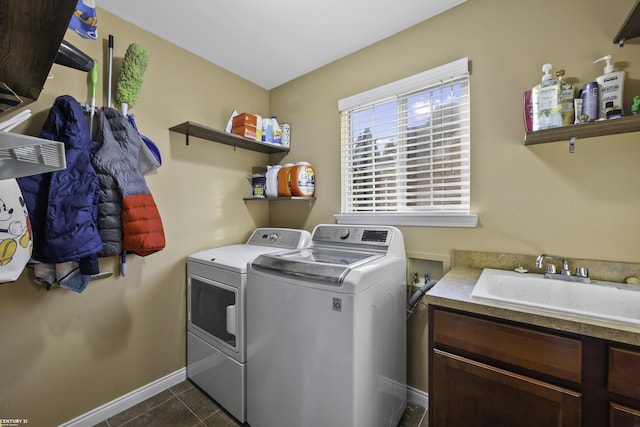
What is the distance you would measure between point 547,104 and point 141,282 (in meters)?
2.53

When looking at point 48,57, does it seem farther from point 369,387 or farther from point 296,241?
point 369,387

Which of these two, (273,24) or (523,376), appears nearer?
(523,376)

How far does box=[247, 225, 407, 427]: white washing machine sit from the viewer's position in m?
1.17

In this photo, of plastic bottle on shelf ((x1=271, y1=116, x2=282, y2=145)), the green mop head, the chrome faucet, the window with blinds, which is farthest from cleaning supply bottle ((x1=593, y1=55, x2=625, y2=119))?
the green mop head

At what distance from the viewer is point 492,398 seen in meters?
0.99

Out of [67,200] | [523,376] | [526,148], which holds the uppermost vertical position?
[526,148]

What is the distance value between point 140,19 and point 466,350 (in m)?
2.60

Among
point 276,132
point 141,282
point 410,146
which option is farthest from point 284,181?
point 141,282

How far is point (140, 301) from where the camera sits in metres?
1.79

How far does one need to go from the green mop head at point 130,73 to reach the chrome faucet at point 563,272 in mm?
2462

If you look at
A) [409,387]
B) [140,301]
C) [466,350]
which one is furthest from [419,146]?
[140,301]

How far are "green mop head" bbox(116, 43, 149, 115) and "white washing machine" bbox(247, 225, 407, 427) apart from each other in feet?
4.31

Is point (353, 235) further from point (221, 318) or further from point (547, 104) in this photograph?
point (547, 104)

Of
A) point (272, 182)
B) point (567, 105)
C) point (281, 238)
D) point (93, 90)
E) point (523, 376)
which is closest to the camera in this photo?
point (523, 376)
